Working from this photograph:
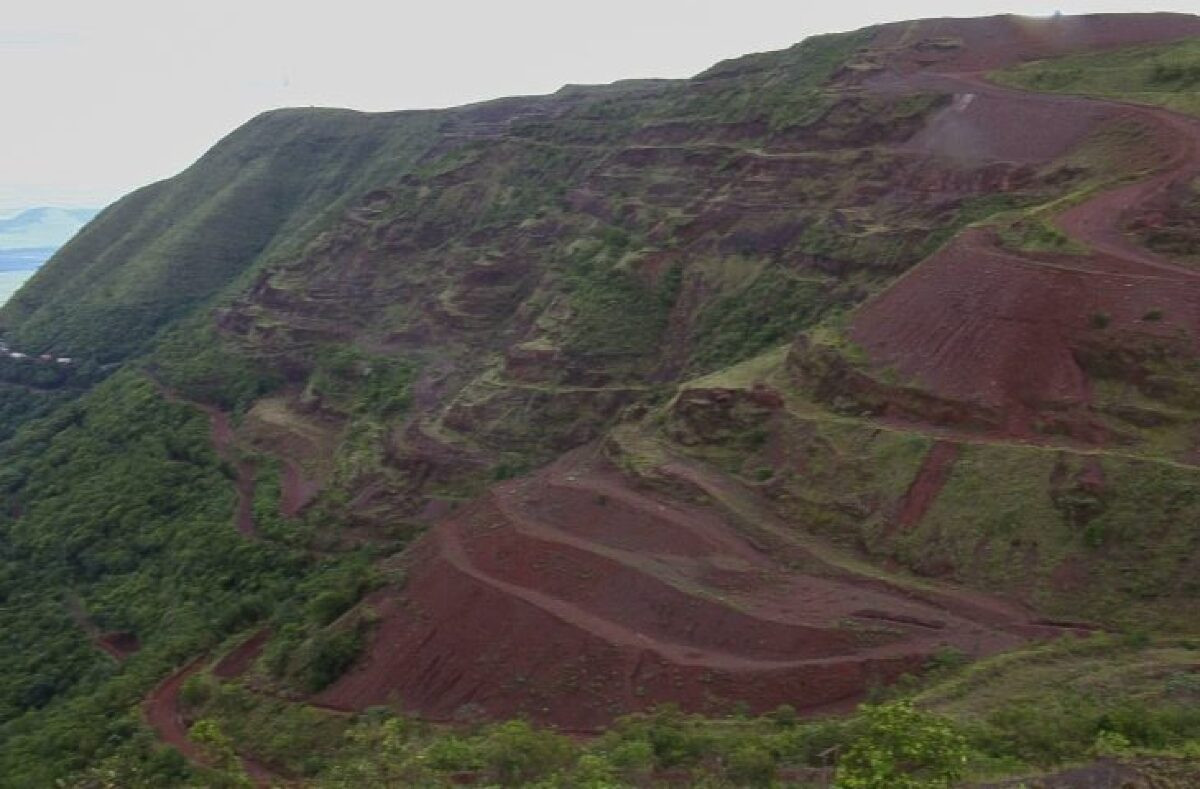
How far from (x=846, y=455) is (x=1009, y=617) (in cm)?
575

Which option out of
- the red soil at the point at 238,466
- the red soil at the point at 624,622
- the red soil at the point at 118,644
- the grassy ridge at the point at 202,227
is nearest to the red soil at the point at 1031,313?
the red soil at the point at 624,622

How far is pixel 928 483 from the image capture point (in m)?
25.3

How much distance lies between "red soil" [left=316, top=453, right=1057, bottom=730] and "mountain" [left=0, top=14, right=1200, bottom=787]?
0.10 m

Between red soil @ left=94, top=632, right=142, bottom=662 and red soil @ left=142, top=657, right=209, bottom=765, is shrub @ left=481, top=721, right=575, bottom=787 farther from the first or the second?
red soil @ left=94, top=632, right=142, bottom=662

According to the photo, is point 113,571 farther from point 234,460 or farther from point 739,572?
point 739,572

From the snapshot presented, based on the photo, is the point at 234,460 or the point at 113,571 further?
the point at 234,460

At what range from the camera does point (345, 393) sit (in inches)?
1959

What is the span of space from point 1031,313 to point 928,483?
210 inches

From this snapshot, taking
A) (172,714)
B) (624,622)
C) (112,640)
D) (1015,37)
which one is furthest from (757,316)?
(112,640)

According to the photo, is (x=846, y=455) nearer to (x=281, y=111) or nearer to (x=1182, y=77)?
(x=1182, y=77)

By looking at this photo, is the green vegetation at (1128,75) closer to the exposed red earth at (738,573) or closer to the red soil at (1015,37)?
the red soil at (1015,37)

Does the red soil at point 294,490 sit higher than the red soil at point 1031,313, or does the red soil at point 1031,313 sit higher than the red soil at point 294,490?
the red soil at point 1031,313

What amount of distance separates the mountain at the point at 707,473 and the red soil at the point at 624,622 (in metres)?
0.10

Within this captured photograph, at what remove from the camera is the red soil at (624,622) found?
2239 centimetres
